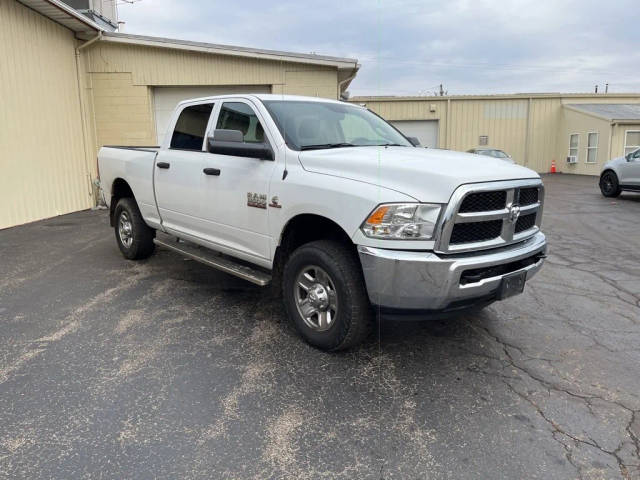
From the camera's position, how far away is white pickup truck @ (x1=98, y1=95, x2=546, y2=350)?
3.11 m

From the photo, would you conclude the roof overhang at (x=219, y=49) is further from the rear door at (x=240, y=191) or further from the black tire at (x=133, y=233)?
the rear door at (x=240, y=191)

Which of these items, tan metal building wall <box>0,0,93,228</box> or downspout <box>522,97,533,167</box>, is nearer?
tan metal building wall <box>0,0,93,228</box>

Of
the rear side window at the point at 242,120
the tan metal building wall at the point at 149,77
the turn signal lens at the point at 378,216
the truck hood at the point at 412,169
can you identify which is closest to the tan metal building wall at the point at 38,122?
the tan metal building wall at the point at 149,77

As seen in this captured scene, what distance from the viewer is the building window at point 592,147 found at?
2358cm

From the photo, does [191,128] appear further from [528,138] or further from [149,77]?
[528,138]

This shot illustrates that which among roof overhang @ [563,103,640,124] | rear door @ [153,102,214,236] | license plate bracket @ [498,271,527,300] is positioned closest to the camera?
license plate bracket @ [498,271,527,300]

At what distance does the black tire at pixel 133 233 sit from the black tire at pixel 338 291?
10.7ft

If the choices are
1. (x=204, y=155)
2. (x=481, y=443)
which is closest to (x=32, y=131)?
(x=204, y=155)

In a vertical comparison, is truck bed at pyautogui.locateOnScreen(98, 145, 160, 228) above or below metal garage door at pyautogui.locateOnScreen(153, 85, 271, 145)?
below

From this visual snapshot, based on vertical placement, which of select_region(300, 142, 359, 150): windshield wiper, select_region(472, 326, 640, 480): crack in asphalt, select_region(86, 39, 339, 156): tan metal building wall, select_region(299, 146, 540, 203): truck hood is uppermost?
select_region(86, 39, 339, 156): tan metal building wall

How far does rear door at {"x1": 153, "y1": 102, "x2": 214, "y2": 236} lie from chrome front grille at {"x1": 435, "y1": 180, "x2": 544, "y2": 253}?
2662mm

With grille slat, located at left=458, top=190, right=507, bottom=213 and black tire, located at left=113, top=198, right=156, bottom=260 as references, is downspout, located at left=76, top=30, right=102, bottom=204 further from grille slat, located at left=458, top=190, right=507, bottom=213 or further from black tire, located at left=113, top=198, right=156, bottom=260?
grille slat, located at left=458, top=190, right=507, bottom=213

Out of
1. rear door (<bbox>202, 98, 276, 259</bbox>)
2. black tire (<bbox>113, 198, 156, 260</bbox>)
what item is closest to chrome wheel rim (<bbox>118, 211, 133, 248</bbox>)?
black tire (<bbox>113, 198, 156, 260</bbox>)

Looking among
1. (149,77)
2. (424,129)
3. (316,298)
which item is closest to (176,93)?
(149,77)
